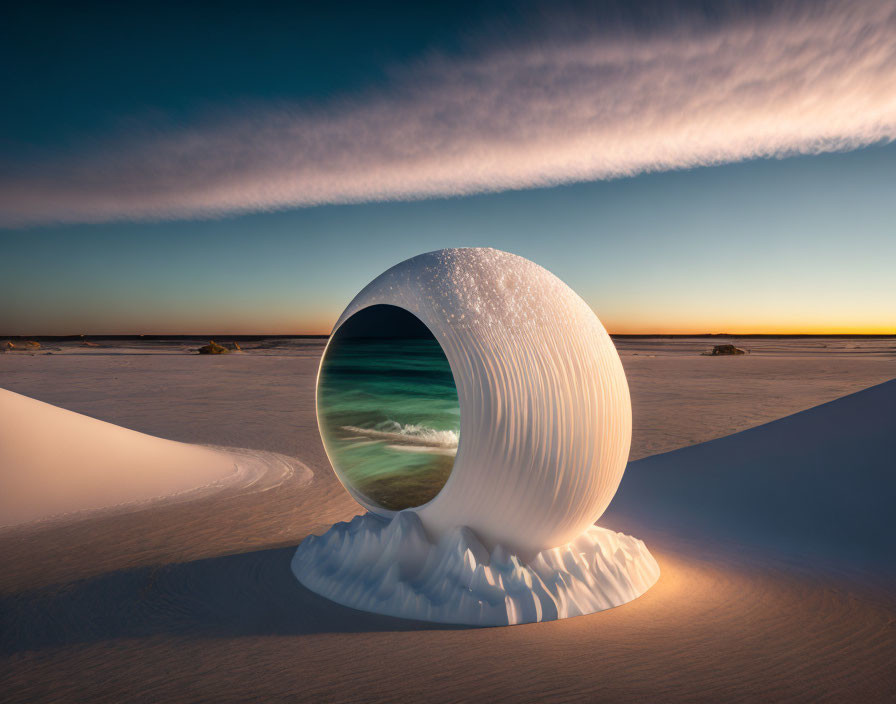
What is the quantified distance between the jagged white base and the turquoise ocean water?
411 mm

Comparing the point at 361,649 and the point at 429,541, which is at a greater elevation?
the point at 429,541

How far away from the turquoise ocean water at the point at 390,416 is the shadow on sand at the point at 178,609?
3.69 feet

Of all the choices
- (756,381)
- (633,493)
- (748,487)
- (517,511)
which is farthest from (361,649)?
(756,381)

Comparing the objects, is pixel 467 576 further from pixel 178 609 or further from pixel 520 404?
pixel 178 609

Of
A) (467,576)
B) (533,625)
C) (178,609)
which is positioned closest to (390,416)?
(467,576)

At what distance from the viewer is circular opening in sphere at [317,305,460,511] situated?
18.9ft

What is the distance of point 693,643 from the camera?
4648mm

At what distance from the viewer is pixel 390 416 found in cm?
599

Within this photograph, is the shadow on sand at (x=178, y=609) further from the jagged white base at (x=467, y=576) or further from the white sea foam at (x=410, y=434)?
the white sea foam at (x=410, y=434)

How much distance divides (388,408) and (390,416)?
80mm

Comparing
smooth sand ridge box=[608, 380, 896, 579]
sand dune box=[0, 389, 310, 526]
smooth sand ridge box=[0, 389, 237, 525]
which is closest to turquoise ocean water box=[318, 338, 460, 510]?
smooth sand ridge box=[608, 380, 896, 579]

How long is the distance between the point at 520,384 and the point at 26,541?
6.08 m

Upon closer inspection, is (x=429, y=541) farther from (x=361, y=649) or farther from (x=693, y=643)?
(x=693, y=643)

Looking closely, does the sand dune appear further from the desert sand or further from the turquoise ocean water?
the turquoise ocean water
